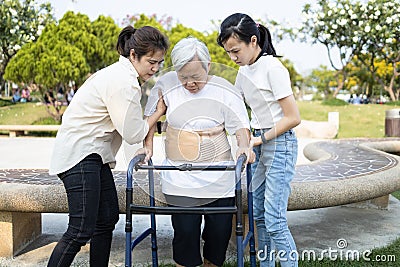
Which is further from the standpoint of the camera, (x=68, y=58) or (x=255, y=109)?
(x=68, y=58)

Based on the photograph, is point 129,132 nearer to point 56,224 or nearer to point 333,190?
point 333,190

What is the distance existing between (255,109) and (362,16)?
2205 centimetres

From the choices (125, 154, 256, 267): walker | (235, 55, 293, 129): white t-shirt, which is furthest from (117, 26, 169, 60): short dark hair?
(125, 154, 256, 267): walker

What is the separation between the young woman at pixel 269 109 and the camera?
2617 mm

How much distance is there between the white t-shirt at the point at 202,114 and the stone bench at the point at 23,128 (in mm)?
10042

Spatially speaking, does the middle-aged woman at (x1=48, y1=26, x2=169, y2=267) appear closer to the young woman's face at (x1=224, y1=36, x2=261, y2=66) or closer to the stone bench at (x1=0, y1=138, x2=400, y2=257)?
the young woman's face at (x1=224, y1=36, x2=261, y2=66)

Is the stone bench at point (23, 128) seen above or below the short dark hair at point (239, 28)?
below

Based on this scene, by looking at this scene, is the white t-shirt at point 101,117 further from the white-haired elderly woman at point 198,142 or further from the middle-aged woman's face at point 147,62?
the white-haired elderly woman at point 198,142

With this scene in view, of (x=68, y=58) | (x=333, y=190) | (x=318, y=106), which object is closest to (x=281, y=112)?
(x=333, y=190)

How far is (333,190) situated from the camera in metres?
3.69

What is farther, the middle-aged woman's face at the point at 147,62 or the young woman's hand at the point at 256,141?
the young woman's hand at the point at 256,141

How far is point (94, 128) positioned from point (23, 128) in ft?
36.7

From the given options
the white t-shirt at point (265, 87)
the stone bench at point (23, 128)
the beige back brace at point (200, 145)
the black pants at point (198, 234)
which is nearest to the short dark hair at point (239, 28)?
the white t-shirt at point (265, 87)

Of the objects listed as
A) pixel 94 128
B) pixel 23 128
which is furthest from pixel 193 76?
A: pixel 23 128
